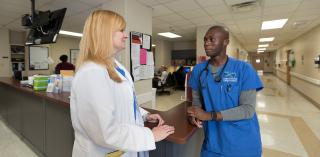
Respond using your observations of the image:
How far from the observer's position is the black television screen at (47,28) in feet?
10.3

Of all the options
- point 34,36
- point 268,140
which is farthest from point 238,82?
point 34,36

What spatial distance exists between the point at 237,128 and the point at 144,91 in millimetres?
3030

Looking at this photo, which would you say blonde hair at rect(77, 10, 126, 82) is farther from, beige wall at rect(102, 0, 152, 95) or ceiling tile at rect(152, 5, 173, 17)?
ceiling tile at rect(152, 5, 173, 17)

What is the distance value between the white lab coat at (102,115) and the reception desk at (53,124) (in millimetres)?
328

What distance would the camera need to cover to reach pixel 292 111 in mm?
5230

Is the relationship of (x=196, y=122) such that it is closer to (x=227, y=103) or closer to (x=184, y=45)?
(x=227, y=103)

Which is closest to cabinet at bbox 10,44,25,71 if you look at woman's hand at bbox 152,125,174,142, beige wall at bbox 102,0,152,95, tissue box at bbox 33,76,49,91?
beige wall at bbox 102,0,152,95

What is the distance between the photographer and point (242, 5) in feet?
13.0

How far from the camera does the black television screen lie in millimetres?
3137

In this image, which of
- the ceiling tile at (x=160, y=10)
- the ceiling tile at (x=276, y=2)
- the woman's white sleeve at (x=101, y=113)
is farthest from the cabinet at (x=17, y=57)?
the ceiling tile at (x=276, y=2)

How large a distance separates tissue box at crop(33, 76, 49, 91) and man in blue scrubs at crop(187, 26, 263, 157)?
8.17 ft

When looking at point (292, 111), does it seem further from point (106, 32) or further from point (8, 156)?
point (8, 156)

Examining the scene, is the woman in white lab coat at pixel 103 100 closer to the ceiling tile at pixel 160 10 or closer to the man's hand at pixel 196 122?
the man's hand at pixel 196 122

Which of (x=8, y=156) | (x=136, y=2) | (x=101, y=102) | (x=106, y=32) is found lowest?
(x=8, y=156)
